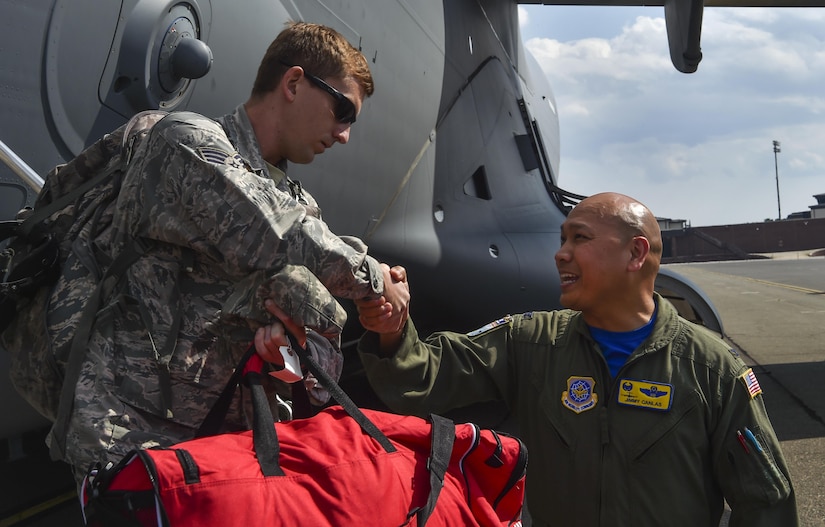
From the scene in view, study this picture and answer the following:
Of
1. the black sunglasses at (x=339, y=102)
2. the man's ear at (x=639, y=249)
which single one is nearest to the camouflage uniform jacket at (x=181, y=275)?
the black sunglasses at (x=339, y=102)

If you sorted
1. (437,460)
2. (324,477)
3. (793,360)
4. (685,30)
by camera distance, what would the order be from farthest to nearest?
1. (793,360)
2. (685,30)
3. (437,460)
4. (324,477)

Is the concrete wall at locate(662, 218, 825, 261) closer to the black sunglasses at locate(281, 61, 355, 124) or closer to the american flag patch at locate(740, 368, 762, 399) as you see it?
the american flag patch at locate(740, 368, 762, 399)

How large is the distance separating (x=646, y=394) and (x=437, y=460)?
79cm

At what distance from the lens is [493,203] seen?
19.2 feet

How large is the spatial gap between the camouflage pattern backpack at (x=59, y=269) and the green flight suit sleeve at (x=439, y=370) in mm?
742

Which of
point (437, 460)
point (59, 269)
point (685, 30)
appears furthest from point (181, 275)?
point (685, 30)

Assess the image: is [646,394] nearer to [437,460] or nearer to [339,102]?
[437,460]

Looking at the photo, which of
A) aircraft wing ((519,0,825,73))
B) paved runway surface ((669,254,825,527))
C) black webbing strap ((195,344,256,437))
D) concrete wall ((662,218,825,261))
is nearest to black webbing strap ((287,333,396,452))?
black webbing strap ((195,344,256,437))

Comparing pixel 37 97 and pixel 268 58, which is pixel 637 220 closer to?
pixel 268 58

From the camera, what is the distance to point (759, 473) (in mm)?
1734

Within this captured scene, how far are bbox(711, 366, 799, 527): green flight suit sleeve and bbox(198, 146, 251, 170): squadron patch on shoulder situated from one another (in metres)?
1.38

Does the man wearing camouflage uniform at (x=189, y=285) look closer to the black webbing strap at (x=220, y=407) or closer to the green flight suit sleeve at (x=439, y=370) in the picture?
the black webbing strap at (x=220, y=407)

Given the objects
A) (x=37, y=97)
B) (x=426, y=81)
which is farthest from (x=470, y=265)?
(x=37, y=97)

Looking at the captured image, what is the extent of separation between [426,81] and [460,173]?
856 millimetres
